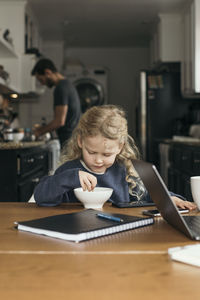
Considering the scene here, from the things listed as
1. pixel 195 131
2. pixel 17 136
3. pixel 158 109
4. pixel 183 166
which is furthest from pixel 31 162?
pixel 158 109

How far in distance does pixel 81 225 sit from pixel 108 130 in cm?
75

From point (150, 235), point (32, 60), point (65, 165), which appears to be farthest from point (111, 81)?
point (150, 235)

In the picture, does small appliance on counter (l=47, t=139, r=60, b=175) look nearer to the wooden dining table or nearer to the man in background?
the man in background

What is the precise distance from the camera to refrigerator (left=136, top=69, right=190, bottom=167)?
6172 millimetres

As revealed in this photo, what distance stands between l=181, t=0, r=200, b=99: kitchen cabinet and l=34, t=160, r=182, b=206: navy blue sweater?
12.4ft

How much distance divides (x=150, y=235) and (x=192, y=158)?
3.08 m

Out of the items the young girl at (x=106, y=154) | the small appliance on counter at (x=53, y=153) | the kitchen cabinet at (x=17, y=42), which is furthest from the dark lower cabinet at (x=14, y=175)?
the kitchen cabinet at (x=17, y=42)

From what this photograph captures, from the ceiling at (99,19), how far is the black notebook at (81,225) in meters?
4.96

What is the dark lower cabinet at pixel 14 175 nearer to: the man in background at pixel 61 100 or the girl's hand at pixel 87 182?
the man in background at pixel 61 100

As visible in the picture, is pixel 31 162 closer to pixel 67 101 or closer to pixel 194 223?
pixel 67 101

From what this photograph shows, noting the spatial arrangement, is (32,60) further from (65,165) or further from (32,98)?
(65,165)

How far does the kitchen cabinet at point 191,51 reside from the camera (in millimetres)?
5172

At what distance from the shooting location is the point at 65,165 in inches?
65.9

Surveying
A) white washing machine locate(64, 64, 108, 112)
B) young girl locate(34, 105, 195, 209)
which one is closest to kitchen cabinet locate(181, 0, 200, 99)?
white washing machine locate(64, 64, 108, 112)
